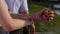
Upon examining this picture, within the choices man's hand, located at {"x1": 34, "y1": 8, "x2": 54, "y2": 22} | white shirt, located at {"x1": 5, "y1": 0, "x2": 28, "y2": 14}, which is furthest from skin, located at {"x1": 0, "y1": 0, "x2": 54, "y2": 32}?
white shirt, located at {"x1": 5, "y1": 0, "x2": 28, "y2": 14}

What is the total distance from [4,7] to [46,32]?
10.5ft

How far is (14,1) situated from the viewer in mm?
1434

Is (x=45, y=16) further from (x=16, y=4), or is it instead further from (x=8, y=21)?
(x=16, y=4)

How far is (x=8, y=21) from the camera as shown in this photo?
2.84 ft

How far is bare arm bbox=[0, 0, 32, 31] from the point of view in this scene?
840mm

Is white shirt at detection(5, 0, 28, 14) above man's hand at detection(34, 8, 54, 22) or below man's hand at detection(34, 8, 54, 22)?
above

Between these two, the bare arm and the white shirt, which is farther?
the white shirt

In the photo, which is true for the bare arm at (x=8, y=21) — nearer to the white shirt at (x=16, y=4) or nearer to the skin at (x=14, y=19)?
the skin at (x=14, y=19)

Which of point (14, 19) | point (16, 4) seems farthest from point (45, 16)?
point (16, 4)

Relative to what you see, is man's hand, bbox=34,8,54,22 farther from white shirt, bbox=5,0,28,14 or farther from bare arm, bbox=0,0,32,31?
white shirt, bbox=5,0,28,14

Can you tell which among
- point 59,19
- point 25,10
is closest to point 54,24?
point 59,19

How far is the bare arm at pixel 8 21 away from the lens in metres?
0.84

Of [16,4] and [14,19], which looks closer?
[14,19]

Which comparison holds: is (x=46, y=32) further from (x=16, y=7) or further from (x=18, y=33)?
(x=18, y=33)
